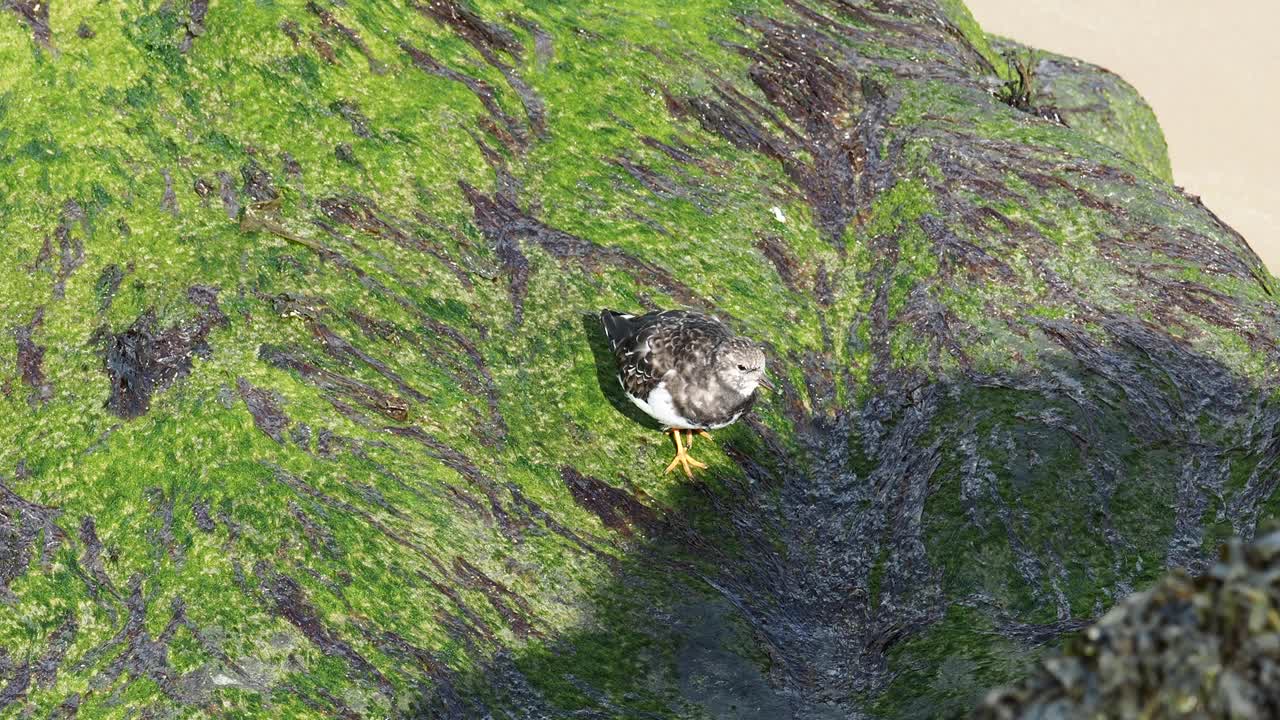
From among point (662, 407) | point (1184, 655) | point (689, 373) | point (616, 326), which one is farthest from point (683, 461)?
point (1184, 655)

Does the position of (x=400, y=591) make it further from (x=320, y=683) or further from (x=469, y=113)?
(x=469, y=113)

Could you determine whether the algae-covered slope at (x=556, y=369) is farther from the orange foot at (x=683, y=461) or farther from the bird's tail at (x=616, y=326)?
the bird's tail at (x=616, y=326)

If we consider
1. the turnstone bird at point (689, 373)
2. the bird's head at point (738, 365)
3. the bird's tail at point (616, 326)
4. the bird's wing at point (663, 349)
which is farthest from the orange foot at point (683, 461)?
the bird's tail at point (616, 326)

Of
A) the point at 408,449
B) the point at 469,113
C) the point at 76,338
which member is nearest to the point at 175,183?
the point at 76,338

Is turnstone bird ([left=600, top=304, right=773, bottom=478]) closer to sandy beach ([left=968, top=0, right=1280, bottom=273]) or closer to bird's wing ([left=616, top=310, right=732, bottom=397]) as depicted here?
bird's wing ([left=616, top=310, right=732, bottom=397])

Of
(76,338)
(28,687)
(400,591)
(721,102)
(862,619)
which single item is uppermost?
(721,102)
